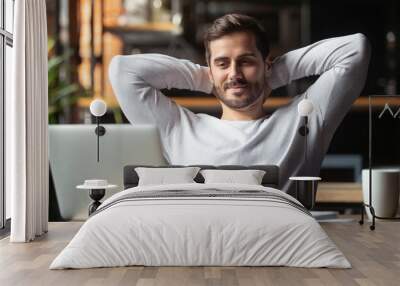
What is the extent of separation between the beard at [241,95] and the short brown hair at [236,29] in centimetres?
33

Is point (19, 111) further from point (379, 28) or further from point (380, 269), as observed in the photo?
point (379, 28)

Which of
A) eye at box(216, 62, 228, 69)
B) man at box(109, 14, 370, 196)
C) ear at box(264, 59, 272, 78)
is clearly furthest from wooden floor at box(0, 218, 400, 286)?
eye at box(216, 62, 228, 69)

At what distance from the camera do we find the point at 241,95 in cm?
695

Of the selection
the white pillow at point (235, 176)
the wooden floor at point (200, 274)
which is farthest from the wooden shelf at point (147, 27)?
the wooden floor at point (200, 274)

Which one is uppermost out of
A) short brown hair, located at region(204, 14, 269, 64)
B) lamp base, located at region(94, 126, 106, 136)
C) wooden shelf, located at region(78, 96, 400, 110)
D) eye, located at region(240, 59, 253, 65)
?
short brown hair, located at region(204, 14, 269, 64)

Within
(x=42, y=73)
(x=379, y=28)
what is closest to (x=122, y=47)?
(x=42, y=73)

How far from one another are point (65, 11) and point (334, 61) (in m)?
2.97

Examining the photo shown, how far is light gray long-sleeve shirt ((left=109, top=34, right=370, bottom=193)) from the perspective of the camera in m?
6.91

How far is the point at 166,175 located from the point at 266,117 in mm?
1315

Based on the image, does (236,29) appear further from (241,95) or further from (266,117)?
(266,117)

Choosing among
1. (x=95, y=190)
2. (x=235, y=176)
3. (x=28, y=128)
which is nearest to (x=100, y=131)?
(x=95, y=190)

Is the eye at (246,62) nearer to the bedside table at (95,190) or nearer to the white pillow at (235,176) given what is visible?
the white pillow at (235,176)

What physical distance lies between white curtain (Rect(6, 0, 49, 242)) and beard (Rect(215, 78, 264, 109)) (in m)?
1.91

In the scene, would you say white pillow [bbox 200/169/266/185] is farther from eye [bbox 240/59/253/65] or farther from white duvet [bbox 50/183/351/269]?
white duvet [bbox 50/183/351/269]
